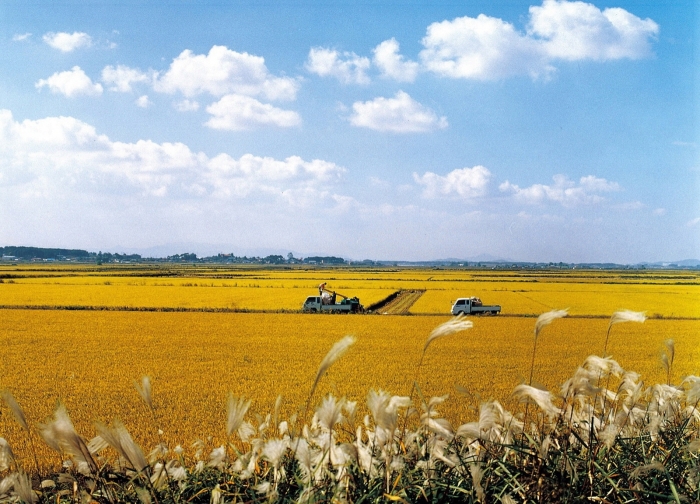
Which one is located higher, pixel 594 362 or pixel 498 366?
pixel 594 362

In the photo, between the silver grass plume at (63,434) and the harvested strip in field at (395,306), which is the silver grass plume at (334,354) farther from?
the harvested strip in field at (395,306)

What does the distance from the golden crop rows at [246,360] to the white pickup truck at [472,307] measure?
4076mm

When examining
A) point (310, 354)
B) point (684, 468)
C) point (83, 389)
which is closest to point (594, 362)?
point (684, 468)

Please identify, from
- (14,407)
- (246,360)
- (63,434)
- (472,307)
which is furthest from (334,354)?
(472,307)

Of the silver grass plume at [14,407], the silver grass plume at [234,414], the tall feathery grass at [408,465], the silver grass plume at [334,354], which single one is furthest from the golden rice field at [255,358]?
the silver grass plume at [14,407]

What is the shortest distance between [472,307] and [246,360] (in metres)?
23.2

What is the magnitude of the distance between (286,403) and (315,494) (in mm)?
10022

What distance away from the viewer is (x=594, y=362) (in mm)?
3053

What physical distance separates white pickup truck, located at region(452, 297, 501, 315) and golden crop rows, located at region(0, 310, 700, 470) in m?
4.08

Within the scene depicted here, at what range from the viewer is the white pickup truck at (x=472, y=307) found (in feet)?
126

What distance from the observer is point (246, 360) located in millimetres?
19234

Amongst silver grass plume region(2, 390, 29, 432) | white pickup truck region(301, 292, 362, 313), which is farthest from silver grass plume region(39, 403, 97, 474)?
white pickup truck region(301, 292, 362, 313)

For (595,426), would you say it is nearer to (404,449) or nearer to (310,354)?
(404,449)

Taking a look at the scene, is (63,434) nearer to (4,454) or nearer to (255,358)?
(4,454)
